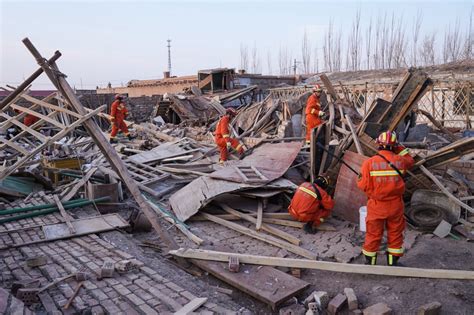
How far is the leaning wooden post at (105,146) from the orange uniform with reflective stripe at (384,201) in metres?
2.83

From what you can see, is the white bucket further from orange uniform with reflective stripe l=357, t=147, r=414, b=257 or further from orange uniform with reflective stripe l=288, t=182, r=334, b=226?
orange uniform with reflective stripe l=357, t=147, r=414, b=257

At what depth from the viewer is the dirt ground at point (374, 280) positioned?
448 cm

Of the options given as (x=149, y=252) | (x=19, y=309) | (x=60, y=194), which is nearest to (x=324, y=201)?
(x=149, y=252)

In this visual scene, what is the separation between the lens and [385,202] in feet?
16.4

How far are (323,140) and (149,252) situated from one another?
13.5 feet

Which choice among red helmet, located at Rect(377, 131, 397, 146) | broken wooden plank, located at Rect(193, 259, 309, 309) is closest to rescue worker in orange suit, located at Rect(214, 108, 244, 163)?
broken wooden plank, located at Rect(193, 259, 309, 309)

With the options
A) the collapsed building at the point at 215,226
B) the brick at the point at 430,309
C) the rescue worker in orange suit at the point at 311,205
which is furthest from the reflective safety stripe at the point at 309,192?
the brick at the point at 430,309

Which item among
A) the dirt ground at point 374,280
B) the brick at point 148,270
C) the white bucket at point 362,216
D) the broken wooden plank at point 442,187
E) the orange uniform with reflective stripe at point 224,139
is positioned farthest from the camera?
the orange uniform with reflective stripe at point 224,139

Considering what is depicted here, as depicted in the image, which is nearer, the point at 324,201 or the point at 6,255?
the point at 6,255

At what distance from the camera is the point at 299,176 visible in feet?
27.7

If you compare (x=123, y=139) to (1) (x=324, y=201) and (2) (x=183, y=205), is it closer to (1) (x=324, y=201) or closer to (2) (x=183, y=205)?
(2) (x=183, y=205)

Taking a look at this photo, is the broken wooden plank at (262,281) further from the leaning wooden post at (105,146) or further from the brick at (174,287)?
the leaning wooden post at (105,146)

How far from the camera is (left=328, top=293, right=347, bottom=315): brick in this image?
436 centimetres

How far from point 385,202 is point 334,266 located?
1065 mm
